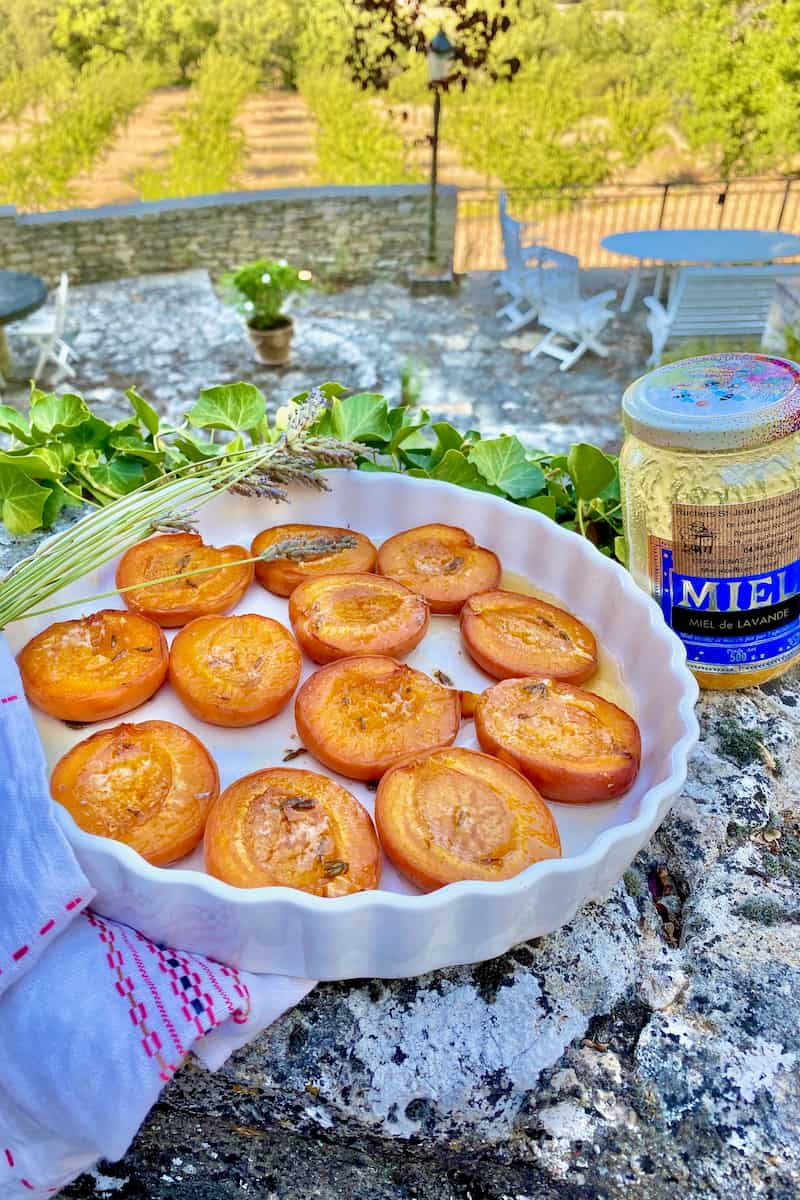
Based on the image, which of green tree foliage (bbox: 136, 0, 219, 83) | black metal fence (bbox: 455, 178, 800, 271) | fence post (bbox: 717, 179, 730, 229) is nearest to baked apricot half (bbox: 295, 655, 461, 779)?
black metal fence (bbox: 455, 178, 800, 271)

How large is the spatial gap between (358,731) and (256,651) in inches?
5.5

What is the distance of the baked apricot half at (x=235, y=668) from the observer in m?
0.75

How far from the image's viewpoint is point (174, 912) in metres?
0.57

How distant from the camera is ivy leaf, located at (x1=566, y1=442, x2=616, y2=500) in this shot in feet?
3.22

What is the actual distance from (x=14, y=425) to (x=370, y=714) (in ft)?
2.19

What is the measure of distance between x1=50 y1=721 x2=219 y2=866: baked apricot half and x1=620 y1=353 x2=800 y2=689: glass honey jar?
1.41 ft

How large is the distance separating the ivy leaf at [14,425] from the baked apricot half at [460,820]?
0.70 meters

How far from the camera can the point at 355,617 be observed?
2.73 ft

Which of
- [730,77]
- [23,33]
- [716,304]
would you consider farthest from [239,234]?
[730,77]

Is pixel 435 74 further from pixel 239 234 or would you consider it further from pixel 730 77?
pixel 730 77

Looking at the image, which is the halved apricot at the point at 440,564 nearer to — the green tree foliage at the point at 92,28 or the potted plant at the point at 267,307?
the potted plant at the point at 267,307

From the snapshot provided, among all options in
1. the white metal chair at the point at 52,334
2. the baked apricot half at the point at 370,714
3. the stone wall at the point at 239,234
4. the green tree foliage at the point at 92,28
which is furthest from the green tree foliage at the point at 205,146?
the baked apricot half at the point at 370,714

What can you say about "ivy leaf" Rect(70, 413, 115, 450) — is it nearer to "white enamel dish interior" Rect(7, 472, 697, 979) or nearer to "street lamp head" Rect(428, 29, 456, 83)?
"white enamel dish interior" Rect(7, 472, 697, 979)

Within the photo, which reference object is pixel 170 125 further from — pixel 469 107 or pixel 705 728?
pixel 705 728
